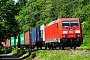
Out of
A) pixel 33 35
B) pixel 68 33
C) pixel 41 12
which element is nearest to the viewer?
pixel 68 33

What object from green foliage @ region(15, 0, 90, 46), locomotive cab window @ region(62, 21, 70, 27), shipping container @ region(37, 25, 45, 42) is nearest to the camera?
locomotive cab window @ region(62, 21, 70, 27)

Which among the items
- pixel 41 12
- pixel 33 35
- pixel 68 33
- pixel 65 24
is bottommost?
pixel 68 33

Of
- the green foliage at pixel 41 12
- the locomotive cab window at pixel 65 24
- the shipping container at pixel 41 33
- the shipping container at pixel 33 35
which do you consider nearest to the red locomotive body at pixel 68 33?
the locomotive cab window at pixel 65 24

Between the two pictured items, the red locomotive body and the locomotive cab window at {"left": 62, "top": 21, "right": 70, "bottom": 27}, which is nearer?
the red locomotive body

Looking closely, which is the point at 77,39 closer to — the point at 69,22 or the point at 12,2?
the point at 69,22

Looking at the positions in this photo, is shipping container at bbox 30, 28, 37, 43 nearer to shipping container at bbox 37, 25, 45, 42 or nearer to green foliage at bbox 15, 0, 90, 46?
shipping container at bbox 37, 25, 45, 42

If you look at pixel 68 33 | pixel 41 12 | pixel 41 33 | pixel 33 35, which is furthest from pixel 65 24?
pixel 41 12

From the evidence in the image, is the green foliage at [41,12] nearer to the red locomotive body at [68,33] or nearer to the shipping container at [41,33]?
the shipping container at [41,33]

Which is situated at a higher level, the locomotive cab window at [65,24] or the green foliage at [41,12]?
the green foliage at [41,12]

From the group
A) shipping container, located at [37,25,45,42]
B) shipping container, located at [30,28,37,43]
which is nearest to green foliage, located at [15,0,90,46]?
shipping container, located at [30,28,37,43]

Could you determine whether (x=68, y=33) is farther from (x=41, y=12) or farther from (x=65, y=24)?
(x=41, y=12)

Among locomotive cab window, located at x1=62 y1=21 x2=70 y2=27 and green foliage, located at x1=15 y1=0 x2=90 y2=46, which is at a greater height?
green foliage, located at x1=15 y1=0 x2=90 y2=46

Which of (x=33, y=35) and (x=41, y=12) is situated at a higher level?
(x=41, y=12)

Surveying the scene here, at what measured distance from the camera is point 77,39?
3128cm
